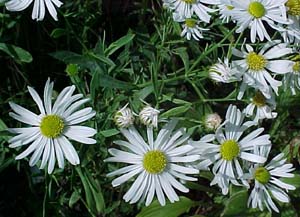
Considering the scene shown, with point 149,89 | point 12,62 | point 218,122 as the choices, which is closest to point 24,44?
point 12,62

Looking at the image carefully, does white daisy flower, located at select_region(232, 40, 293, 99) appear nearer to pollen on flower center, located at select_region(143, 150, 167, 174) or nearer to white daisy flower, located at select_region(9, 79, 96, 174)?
pollen on flower center, located at select_region(143, 150, 167, 174)

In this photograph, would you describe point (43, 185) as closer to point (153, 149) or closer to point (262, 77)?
point (153, 149)

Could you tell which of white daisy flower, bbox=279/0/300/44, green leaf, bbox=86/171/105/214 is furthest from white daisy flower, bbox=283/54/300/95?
green leaf, bbox=86/171/105/214

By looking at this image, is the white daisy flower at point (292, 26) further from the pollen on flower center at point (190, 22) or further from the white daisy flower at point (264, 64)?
the pollen on flower center at point (190, 22)

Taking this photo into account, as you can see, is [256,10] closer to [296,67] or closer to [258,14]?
[258,14]

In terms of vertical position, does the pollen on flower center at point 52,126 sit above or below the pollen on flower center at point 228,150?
below

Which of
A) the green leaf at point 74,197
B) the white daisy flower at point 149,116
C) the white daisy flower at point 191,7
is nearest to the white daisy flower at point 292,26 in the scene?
the white daisy flower at point 191,7
